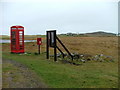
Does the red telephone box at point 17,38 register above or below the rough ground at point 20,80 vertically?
above

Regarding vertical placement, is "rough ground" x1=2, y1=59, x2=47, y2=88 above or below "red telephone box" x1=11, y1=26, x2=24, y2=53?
below

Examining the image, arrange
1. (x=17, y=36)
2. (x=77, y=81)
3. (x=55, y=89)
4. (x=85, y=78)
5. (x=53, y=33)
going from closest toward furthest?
(x=55, y=89), (x=77, y=81), (x=85, y=78), (x=53, y=33), (x=17, y=36)

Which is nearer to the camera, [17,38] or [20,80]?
[20,80]

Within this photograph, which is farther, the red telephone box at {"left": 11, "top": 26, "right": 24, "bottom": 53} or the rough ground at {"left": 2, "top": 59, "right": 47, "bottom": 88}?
the red telephone box at {"left": 11, "top": 26, "right": 24, "bottom": 53}

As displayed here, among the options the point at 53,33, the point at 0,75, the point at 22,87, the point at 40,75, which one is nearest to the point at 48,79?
the point at 40,75

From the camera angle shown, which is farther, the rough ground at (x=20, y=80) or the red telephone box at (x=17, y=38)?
the red telephone box at (x=17, y=38)

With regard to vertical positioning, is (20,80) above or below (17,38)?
below

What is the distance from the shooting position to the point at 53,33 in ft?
59.8

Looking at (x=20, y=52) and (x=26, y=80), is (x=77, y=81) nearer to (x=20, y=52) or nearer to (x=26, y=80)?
(x=26, y=80)

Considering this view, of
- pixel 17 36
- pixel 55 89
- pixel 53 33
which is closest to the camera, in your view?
pixel 55 89

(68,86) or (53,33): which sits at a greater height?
(53,33)

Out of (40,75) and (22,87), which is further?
(40,75)

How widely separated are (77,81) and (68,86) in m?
1.04

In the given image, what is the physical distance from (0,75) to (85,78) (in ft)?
13.7
